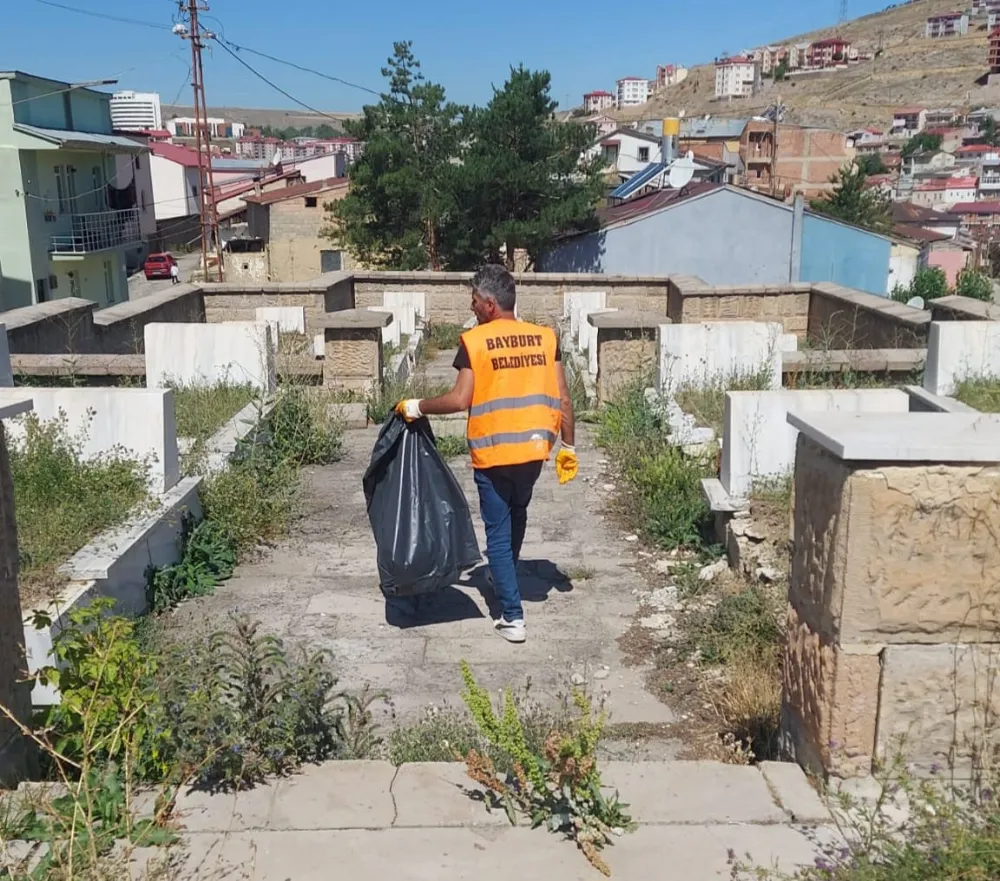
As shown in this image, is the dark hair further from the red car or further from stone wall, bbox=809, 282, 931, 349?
the red car

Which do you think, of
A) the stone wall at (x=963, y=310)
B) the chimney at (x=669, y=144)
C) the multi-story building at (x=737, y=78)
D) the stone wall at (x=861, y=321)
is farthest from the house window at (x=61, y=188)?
the multi-story building at (x=737, y=78)

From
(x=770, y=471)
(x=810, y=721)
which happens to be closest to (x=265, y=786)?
(x=810, y=721)

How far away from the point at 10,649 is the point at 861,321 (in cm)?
978

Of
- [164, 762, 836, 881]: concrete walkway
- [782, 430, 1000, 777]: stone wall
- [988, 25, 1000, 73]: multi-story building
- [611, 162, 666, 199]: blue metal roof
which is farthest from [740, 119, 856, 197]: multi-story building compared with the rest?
[988, 25, 1000, 73]: multi-story building

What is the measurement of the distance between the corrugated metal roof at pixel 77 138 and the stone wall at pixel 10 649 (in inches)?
1299

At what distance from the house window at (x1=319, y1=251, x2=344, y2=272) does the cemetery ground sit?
34798 mm

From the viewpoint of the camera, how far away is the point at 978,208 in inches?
2709

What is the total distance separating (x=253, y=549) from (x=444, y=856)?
11.5 feet

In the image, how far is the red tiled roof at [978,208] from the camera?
66750 mm

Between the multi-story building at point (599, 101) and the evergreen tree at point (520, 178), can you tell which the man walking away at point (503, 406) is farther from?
the multi-story building at point (599, 101)

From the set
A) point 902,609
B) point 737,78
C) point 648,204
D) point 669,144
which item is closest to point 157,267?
point 669,144

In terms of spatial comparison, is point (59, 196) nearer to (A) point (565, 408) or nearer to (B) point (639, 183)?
(B) point (639, 183)

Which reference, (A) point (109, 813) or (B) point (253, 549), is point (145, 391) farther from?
(A) point (109, 813)

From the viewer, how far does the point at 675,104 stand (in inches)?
6009
